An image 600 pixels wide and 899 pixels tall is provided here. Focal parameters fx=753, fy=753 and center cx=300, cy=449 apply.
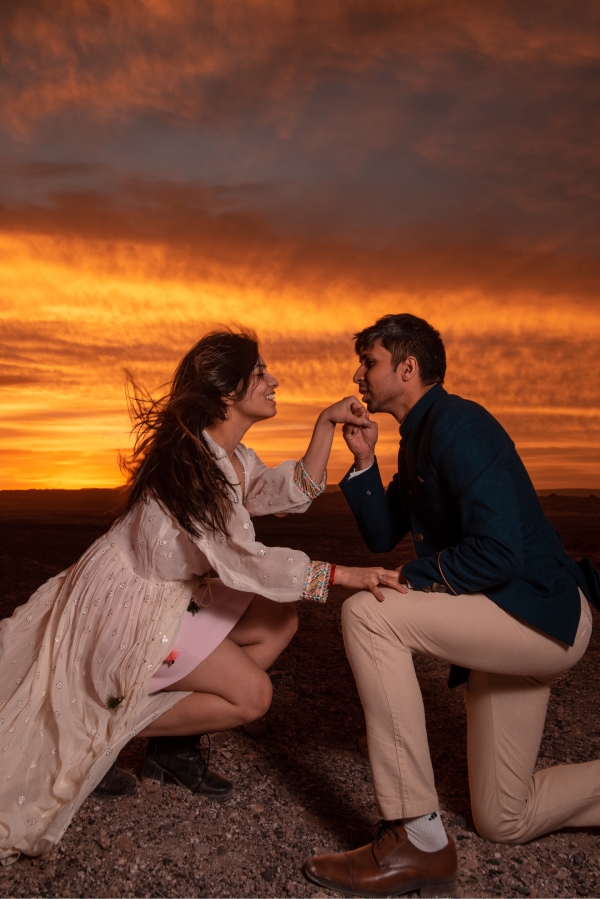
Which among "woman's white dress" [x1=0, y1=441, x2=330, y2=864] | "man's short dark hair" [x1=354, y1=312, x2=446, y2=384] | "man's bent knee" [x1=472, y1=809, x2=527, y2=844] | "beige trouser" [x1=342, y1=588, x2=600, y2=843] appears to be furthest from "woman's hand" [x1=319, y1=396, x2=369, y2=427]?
"man's bent knee" [x1=472, y1=809, x2=527, y2=844]

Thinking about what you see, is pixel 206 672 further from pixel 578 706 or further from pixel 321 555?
pixel 321 555

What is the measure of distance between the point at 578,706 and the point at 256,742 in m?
1.70

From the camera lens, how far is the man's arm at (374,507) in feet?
9.68

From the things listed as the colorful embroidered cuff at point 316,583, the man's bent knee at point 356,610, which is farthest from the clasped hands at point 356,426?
the man's bent knee at point 356,610

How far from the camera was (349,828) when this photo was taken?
8.59 ft

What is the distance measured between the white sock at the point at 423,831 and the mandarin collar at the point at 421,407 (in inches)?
48.9

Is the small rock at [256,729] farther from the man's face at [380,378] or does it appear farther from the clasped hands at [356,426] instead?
the man's face at [380,378]

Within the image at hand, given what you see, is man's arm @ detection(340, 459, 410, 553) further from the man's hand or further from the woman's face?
the woman's face

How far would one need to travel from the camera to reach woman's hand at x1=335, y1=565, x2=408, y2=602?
7.47 ft

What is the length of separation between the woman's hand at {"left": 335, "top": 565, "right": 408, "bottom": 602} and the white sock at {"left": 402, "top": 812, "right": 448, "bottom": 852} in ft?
2.13

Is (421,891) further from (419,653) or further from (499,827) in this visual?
(419,653)

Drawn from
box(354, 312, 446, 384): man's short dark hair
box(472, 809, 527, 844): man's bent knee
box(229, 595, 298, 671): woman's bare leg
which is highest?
box(354, 312, 446, 384): man's short dark hair

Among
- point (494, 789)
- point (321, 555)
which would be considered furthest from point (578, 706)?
point (321, 555)

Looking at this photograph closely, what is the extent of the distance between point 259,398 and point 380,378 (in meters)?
0.49
